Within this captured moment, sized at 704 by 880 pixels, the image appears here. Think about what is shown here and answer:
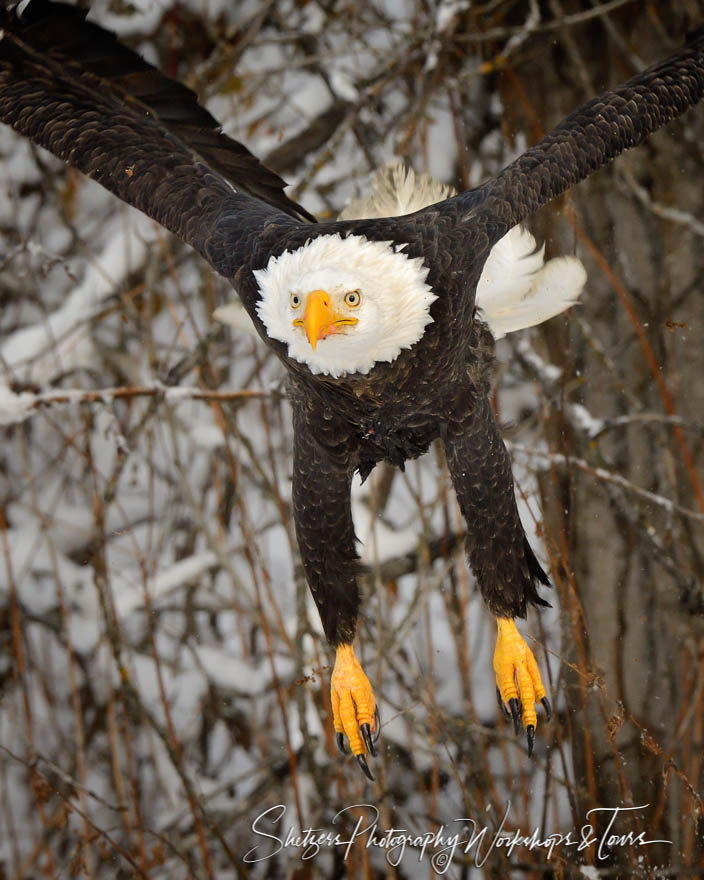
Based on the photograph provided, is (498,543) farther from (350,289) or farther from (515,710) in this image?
(350,289)

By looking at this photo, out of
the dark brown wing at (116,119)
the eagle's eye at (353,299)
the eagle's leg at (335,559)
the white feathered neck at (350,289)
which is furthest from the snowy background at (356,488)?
the eagle's eye at (353,299)

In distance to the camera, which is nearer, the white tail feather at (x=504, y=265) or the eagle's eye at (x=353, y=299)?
the eagle's eye at (x=353, y=299)

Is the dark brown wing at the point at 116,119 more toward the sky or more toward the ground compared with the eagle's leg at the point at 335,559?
more toward the sky

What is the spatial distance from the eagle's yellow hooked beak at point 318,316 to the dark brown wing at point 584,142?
16.7 inches

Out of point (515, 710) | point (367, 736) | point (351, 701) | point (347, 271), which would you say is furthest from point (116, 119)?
point (515, 710)

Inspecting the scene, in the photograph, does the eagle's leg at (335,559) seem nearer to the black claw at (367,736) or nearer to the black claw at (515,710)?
the black claw at (367,736)

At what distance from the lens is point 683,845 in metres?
3.20

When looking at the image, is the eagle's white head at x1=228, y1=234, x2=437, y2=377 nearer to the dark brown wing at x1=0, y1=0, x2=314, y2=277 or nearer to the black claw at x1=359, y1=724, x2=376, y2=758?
the dark brown wing at x1=0, y1=0, x2=314, y2=277

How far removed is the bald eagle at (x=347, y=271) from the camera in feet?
6.38

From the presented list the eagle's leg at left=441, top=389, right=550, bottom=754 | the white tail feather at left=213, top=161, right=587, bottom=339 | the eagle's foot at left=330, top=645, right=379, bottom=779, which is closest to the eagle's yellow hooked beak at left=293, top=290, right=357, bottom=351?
the eagle's leg at left=441, top=389, right=550, bottom=754

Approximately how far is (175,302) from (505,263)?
2346 mm

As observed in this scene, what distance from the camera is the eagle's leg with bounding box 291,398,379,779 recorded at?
2.37 m

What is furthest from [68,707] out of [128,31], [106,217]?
[128,31]

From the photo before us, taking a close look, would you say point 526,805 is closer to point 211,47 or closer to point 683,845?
point 683,845
